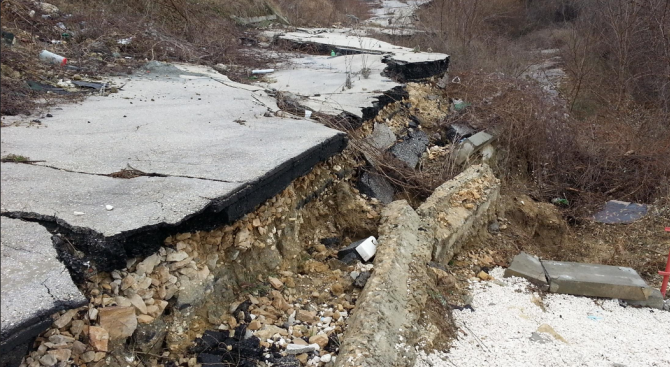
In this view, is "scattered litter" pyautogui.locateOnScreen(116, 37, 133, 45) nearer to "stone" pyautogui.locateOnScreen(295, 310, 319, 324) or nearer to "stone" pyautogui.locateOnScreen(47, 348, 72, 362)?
"stone" pyautogui.locateOnScreen(295, 310, 319, 324)

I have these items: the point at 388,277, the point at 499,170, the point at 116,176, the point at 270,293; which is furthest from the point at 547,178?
the point at 116,176

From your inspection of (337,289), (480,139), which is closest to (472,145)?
(480,139)

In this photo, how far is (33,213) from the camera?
1969 millimetres

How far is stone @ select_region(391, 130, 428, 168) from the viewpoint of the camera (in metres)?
4.79

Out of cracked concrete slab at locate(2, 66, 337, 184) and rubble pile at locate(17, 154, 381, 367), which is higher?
cracked concrete slab at locate(2, 66, 337, 184)

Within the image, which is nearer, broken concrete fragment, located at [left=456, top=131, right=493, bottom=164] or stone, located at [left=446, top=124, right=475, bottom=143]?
broken concrete fragment, located at [left=456, top=131, right=493, bottom=164]

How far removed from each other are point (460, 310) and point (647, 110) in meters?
7.79

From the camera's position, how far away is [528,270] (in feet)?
11.5

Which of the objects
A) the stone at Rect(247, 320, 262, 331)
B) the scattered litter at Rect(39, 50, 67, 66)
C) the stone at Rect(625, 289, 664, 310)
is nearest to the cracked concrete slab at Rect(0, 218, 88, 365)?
the stone at Rect(247, 320, 262, 331)

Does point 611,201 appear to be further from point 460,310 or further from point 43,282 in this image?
point 43,282

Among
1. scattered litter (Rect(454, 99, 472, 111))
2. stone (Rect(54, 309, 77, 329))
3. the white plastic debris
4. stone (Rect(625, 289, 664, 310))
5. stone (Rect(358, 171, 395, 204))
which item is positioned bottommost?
stone (Rect(625, 289, 664, 310))

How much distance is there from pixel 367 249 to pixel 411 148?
2272mm

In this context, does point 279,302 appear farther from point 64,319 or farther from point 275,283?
point 64,319

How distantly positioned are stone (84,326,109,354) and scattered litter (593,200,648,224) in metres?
5.12
